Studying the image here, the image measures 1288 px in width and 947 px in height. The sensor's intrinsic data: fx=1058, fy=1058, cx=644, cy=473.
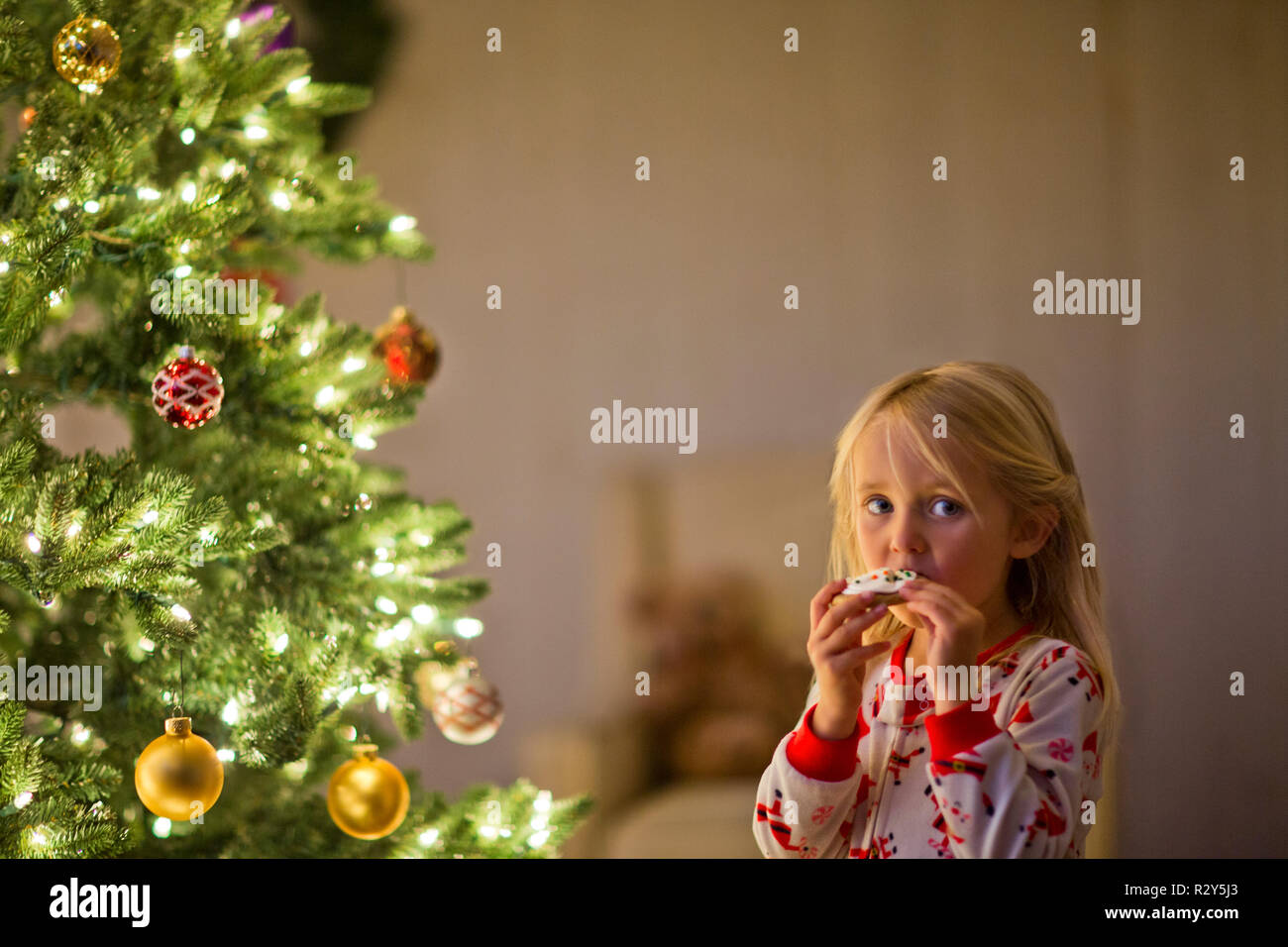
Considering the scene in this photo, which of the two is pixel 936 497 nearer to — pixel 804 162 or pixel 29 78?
pixel 29 78

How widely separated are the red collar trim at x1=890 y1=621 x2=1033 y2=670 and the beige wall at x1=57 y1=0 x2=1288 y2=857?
1.46 metres

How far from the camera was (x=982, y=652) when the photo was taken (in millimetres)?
986

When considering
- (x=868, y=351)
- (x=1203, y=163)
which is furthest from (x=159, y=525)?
(x=1203, y=163)

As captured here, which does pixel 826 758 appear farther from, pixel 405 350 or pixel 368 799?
pixel 405 350

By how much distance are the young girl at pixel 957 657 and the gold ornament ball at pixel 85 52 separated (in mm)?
873

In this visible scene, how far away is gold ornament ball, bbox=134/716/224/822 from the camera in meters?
1.06

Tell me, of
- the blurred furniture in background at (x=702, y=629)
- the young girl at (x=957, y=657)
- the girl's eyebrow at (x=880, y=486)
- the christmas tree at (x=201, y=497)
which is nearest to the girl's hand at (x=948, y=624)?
the young girl at (x=957, y=657)

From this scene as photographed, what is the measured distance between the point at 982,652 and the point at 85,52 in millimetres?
Answer: 1099

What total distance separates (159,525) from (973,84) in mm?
2106

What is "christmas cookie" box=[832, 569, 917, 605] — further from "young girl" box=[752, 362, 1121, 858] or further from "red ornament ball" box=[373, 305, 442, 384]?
"red ornament ball" box=[373, 305, 442, 384]

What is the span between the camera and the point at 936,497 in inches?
37.4

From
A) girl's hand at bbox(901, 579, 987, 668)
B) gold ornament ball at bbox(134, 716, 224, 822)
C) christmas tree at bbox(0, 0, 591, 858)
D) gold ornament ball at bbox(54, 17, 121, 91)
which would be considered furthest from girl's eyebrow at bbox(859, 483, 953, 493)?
gold ornament ball at bbox(54, 17, 121, 91)

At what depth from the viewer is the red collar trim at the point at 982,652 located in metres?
0.97

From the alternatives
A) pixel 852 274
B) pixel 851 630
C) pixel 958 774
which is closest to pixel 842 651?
pixel 851 630
